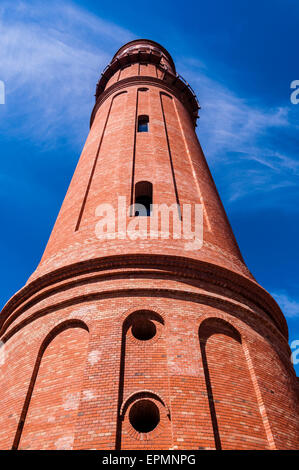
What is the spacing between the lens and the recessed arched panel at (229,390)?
6301mm

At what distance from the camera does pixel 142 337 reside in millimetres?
7629

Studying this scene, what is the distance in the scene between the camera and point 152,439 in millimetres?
5969

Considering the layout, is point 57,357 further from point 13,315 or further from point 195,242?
point 195,242

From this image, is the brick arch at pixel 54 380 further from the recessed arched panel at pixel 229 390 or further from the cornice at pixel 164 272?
the recessed arched panel at pixel 229 390

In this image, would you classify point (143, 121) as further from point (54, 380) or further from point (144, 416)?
point (144, 416)

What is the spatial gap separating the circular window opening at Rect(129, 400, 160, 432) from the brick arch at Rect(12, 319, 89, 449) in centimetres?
96

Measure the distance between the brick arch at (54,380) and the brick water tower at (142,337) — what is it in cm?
2

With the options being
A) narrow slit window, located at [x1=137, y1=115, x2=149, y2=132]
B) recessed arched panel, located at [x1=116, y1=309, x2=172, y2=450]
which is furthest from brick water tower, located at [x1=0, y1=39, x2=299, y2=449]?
narrow slit window, located at [x1=137, y1=115, x2=149, y2=132]

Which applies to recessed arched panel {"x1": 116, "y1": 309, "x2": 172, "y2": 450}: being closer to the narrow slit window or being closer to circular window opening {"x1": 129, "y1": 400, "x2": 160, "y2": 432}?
circular window opening {"x1": 129, "y1": 400, "x2": 160, "y2": 432}

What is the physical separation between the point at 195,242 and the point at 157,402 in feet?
13.2

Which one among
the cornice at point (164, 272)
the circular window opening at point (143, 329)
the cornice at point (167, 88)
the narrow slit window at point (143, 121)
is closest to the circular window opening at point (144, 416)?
the circular window opening at point (143, 329)

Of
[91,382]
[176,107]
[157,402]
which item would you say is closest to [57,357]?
[91,382]


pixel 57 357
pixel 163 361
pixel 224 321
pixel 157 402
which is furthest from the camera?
pixel 224 321

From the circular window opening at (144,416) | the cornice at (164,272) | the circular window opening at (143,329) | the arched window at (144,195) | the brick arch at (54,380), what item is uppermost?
the arched window at (144,195)
